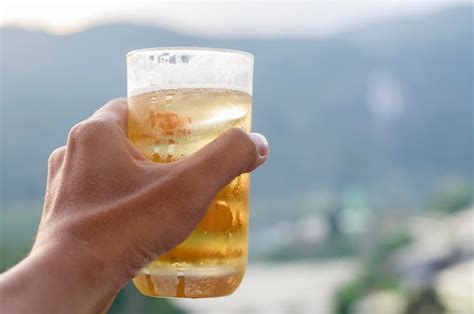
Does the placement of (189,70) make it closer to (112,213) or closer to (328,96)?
(112,213)

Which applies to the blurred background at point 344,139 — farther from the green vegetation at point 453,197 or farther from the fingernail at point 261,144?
the fingernail at point 261,144

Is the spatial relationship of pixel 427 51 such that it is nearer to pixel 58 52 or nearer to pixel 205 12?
pixel 205 12

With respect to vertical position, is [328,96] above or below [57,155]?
below

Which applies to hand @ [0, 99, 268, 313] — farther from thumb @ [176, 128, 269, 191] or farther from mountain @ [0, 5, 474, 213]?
mountain @ [0, 5, 474, 213]

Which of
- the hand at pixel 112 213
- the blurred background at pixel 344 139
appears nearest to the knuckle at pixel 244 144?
the hand at pixel 112 213

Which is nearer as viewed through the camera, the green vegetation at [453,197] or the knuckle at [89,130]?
the knuckle at [89,130]

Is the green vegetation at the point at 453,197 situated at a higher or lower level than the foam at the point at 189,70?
lower

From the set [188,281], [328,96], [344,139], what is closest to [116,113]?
[188,281]
